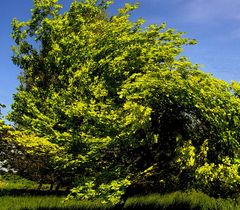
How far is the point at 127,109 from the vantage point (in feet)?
Result: 41.1

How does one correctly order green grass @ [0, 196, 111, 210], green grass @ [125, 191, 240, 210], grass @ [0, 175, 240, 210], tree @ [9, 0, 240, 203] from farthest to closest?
1. green grass @ [0, 196, 111, 210]
2. grass @ [0, 175, 240, 210]
3. green grass @ [125, 191, 240, 210]
4. tree @ [9, 0, 240, 203]

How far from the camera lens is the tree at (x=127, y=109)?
1245 cm

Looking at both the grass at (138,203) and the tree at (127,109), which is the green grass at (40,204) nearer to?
the grass at (138,203)

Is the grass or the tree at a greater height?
the tree

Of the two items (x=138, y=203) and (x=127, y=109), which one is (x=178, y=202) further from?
(x=127, y=109)

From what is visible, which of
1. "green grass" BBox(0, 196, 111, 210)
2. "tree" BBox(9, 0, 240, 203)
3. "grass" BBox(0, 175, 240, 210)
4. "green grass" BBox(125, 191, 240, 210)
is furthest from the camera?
"green grass" BBox(0, 196, 111, 210)

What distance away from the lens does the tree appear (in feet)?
40.8

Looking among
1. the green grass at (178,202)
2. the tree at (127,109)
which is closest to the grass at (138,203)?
the green grass at (178,202)

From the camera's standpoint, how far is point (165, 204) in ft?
61.1

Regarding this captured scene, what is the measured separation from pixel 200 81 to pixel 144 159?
3.66 metres

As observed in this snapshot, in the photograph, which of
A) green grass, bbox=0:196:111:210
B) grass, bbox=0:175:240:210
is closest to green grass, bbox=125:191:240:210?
grass, bbox=0:175:240:210

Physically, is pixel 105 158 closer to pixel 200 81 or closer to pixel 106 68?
pixel 106 68

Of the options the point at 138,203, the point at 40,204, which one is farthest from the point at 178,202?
the point at 40,204

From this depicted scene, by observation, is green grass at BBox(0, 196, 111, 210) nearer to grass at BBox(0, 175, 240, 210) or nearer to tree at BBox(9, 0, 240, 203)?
grass at BBox(0, 175, 240, 210)
